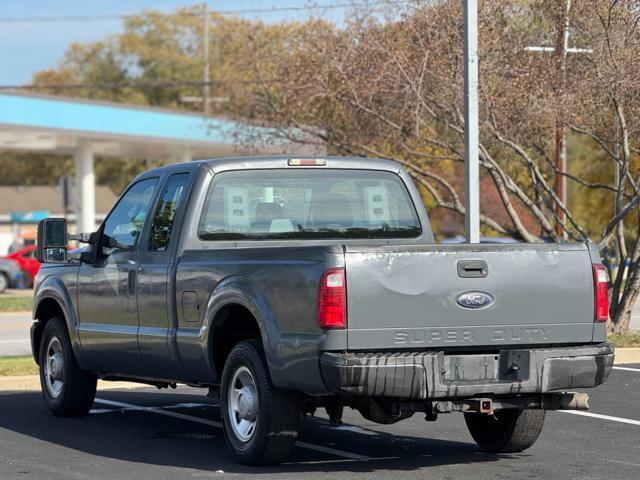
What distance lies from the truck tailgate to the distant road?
1092 centimetres

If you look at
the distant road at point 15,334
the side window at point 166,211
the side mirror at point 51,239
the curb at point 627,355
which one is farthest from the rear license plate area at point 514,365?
the distant road at point 15,334

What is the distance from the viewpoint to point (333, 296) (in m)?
7.79

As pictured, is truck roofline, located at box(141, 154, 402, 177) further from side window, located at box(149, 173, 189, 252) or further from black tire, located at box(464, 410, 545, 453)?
black tire, located at box(464, 410, 545, 453)

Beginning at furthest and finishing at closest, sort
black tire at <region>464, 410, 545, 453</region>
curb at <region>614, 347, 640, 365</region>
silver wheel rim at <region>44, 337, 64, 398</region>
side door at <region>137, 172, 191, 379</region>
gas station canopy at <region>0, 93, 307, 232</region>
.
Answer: gas station canopy at <region>0, 93, 307, 232</region>
curb at <region>614, 347, 640, 365</region>
silver wheel rim at <region>44, 337, 64, 398</region>
side door at <region>137, 172, 191, 379</region>
black tire at <region>464, 410, 545, 453</region>

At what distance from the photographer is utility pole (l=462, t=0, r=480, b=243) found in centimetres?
1628

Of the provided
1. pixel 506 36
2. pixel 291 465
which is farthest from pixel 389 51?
pixel 291 465

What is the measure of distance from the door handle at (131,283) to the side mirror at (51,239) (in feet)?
2.82

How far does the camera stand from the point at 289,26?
27.2 metres

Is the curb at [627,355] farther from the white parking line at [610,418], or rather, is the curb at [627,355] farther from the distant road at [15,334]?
the distant road at [15,334]

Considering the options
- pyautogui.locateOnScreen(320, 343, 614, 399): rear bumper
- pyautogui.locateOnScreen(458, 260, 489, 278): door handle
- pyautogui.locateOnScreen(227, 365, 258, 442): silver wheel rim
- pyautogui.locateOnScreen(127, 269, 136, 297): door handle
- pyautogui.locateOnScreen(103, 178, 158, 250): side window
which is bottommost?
pyautogui.locateOnScreen(227, 365, 258, 442): silver wheel rim

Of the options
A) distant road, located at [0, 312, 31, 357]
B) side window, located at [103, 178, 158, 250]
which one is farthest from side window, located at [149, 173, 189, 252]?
distant road, located at [0, 312, 31, 357]

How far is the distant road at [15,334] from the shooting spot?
18859 mm

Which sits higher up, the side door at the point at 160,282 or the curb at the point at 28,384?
the side door at the point at 160,282

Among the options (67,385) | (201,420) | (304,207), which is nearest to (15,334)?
(67,385)
